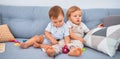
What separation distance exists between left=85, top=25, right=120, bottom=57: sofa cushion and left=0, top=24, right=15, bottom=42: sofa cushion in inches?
34.3

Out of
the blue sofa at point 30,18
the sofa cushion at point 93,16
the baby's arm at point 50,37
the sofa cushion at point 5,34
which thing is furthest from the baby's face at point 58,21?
the sofa cushion at point 5,34

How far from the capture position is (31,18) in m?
2.27

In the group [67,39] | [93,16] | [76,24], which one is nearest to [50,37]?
[67,39]

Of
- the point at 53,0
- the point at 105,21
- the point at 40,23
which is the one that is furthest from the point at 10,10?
the point at 105,21

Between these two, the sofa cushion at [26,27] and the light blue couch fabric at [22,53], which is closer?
the light blue couch fabric at [22,53]

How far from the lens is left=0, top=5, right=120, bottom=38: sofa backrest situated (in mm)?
2180

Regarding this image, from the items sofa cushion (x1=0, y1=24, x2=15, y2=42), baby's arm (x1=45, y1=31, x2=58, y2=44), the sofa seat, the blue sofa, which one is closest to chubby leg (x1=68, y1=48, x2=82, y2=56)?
the sofa seat

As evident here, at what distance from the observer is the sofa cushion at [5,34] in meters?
2.06

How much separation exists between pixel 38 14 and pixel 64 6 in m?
0.40

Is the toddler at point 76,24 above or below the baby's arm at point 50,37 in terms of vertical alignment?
above

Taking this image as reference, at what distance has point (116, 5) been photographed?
2422mm

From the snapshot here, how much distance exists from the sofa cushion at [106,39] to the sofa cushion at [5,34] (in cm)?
87

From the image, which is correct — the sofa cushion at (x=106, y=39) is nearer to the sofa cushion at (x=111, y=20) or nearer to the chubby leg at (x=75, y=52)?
the sofa cushion at (x=111, y=20)

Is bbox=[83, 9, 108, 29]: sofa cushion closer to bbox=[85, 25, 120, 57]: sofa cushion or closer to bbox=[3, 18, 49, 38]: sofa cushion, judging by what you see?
bbox=[85, 25, 120, 57]: sofa cushion
